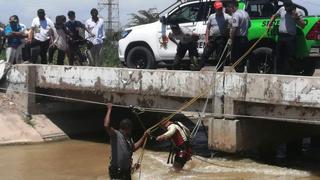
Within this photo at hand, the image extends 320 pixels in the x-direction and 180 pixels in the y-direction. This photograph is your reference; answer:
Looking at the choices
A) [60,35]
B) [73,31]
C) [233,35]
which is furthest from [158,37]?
[233,35]

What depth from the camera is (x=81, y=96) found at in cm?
1349

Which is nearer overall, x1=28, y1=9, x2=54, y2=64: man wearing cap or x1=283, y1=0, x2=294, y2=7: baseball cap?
x1=283, y1=0, x2=294, y2=7: baseball cap

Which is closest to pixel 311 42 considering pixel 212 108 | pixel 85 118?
pixel 212 108

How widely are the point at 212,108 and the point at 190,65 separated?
2412 millimetres

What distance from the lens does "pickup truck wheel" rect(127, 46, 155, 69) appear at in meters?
13.5

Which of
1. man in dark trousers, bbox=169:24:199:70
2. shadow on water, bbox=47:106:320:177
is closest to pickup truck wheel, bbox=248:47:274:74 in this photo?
man in dark trousers, bbox=169:24:199:70

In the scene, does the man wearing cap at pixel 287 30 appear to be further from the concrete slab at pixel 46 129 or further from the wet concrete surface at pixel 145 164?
the concrete slab at pixel 46 129

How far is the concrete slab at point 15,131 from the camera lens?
1298 centimetres

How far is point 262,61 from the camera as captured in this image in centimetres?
1137

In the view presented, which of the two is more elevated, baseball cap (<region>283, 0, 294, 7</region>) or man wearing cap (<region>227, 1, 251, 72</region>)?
baseball cap (<region>283, 0, 294, 7</region>)

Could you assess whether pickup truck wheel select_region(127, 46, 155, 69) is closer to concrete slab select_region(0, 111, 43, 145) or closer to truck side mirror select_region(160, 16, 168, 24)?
truck side mirror select_region(160, 16, 168, 24)

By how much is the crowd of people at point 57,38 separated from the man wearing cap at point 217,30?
11.0ft

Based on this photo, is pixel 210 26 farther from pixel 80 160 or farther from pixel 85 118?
pixel 85 118

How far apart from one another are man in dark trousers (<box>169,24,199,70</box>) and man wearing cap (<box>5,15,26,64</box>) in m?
4.30
